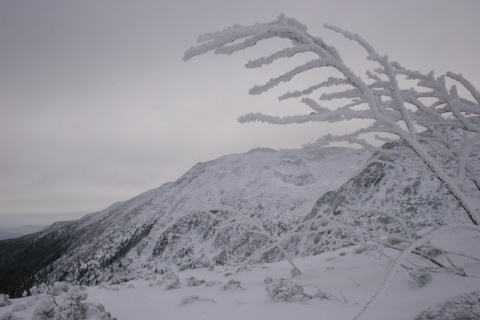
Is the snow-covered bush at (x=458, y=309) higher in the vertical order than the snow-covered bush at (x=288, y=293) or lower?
higher

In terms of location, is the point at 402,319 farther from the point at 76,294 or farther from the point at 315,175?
the point at 315,175

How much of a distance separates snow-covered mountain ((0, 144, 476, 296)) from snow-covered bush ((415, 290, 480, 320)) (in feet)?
10.8

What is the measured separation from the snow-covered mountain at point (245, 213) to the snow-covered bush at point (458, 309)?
3.29 meters

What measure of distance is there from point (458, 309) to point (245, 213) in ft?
77.9

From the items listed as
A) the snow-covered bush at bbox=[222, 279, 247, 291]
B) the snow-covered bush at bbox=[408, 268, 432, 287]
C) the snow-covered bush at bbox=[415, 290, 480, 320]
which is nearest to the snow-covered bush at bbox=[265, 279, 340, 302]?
the snow-covered bush at bbox=[408, 268, 432, 287]

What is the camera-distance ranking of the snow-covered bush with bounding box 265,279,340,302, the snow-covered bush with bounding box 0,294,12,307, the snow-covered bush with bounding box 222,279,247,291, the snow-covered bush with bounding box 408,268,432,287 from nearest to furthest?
1. the snow-covered bush with bounding box 408,268,432,287
2. the snow-covered bush with bounding box 265,279,340,302
3. the snow-covered bush with bounding box 222,279,247,291
4. the snow-covered bush with bounding box 0,294,12,307

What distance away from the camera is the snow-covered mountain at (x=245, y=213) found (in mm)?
15438

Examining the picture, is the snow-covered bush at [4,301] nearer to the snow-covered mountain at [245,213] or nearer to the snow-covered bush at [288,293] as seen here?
the snow-covered mountain at [245,213]

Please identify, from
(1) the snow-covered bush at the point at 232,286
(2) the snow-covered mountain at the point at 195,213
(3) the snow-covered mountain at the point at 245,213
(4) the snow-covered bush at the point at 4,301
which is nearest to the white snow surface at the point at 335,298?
(1) the snow-covered bush at the point at 232,286

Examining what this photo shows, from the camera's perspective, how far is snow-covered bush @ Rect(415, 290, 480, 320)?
78.8 inches

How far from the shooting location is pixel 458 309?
207 cm

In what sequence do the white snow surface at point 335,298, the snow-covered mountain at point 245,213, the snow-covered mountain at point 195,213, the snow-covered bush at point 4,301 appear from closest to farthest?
the white snow surface at point 335,298, the snow-covered bush at point 4,301, the snow-covered mountain at point 245,213, the snow-covered mountain at point 195,213

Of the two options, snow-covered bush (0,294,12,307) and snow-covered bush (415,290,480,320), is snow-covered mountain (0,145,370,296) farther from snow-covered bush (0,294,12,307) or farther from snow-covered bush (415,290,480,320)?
snow-covered bush (415,290,480,320)

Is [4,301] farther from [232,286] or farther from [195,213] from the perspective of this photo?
[195,213]
